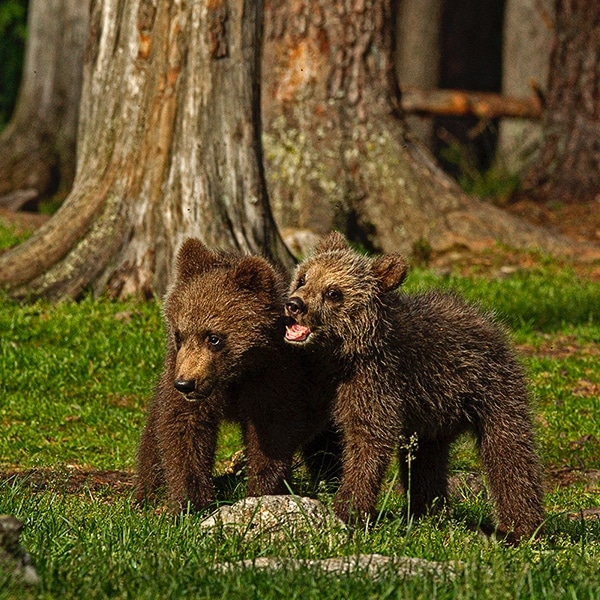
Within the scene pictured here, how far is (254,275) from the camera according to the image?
6559 mm

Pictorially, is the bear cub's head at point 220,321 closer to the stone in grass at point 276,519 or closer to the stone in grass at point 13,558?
the stone in grass at point 276,519

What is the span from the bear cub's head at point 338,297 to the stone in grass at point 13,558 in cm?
203

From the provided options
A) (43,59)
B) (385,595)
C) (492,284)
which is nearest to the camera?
(385,595)

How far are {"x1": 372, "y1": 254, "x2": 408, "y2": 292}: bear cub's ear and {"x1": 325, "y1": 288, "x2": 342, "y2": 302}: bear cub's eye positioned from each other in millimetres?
233

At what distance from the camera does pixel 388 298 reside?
666 cm

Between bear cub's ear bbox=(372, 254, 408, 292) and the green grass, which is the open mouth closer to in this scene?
bear cub's ear bbox=(372, 254, 408, 292)

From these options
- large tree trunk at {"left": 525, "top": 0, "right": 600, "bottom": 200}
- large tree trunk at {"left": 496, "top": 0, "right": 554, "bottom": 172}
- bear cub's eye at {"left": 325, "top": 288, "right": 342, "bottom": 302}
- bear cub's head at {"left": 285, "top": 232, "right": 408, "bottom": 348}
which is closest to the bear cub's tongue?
bear cub's head at {"left": 285, "top": 232, "right": 408, "bottom": 348}

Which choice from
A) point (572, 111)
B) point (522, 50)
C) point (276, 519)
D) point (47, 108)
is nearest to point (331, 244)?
point (276, 519)

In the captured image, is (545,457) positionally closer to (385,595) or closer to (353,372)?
(353,372)

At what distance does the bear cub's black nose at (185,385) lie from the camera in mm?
6227

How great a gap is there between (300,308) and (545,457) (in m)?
3.29

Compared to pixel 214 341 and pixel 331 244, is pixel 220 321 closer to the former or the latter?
pixel 214 341

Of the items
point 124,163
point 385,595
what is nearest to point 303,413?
point 385,595

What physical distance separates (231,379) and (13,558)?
208 cm
